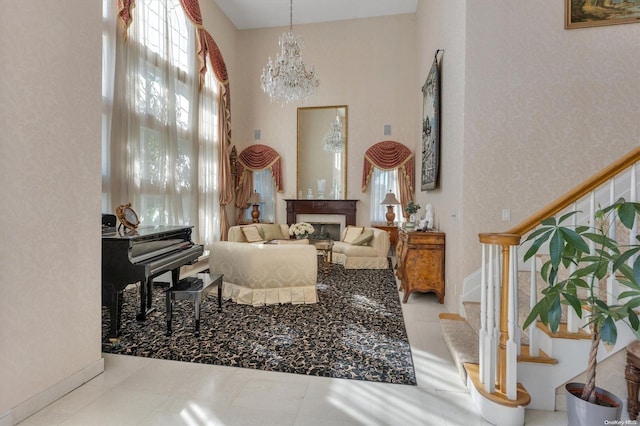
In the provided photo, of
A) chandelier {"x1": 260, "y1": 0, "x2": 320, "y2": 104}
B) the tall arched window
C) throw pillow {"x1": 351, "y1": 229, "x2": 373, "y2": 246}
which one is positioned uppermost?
chandelier {"x1": 260, "y1": 0, "x2": 320, "y2": 104}

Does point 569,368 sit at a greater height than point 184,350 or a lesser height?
greater

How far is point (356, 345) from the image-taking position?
9.23 feet

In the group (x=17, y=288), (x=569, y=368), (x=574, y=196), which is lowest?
(x=569, y=368)

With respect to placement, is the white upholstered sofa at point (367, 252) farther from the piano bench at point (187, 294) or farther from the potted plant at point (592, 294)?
the potted plant at point (592, 294)

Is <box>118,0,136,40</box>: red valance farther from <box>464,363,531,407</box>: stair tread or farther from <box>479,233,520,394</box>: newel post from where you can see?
<box>464,363,531,407</box>: stair tread

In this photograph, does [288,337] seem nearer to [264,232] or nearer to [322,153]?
[264,232]

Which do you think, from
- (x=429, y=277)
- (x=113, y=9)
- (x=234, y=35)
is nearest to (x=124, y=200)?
(x=113, y=9)

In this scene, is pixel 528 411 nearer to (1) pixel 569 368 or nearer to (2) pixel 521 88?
(1) pixel 569 368

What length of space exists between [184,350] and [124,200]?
2.55 metres

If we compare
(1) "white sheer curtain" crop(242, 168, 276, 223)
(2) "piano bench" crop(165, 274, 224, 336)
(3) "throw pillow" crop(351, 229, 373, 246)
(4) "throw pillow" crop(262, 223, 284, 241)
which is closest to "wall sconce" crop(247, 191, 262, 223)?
(1) "white sheer curtain" crop(242, 168, 276, 223)

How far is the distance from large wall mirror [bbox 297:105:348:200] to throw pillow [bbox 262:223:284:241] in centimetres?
111

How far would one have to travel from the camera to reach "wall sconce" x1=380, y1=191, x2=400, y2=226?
7.04 m

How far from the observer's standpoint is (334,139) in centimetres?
754

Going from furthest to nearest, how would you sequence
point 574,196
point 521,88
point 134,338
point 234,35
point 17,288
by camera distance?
1. point 234,35
2. point 521,88
3. point 134,338
4. point 574,196
5. point 17,288
